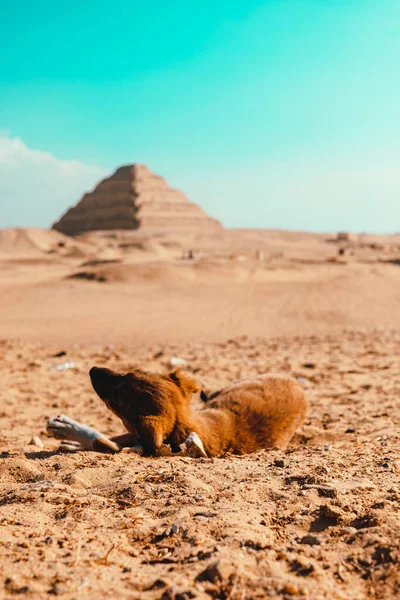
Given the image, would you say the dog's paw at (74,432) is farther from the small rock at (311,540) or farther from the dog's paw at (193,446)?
the small rock at (311,540)

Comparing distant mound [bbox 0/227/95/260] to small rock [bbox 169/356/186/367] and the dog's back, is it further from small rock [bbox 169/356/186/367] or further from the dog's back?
the dog's back

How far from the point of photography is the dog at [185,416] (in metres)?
3.56

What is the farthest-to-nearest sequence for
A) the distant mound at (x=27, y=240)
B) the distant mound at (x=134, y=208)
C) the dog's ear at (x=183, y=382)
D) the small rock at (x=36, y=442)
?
the distant mound at (x=134, y=208) → the distant mound at (x=27, y=240) → the small rock at (x=36, y=442) → the dog's ear at (x=183, y=382)

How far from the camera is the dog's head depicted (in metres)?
3.55

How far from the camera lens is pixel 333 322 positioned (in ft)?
50.4

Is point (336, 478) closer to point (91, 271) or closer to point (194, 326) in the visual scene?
point (194, 326)

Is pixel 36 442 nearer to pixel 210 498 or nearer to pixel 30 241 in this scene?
pixel 210 498

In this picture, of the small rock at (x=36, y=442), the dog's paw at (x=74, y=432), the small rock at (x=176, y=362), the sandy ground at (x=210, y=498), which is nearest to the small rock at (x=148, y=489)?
the sandy ground at (x=210, y=498)

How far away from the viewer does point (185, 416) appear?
3.66 m

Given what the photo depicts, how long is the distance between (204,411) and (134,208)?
10112cm

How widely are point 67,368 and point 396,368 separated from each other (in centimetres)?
491

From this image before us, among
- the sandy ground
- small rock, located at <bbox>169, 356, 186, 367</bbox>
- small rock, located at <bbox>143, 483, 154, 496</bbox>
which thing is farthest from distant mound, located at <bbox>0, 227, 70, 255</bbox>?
small rock, located at <bbox>143, 483, 154, 496</bbox>

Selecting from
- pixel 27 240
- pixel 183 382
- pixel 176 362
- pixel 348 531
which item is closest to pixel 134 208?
pixel 27 240

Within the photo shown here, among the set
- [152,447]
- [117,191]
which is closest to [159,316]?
[152,447]
